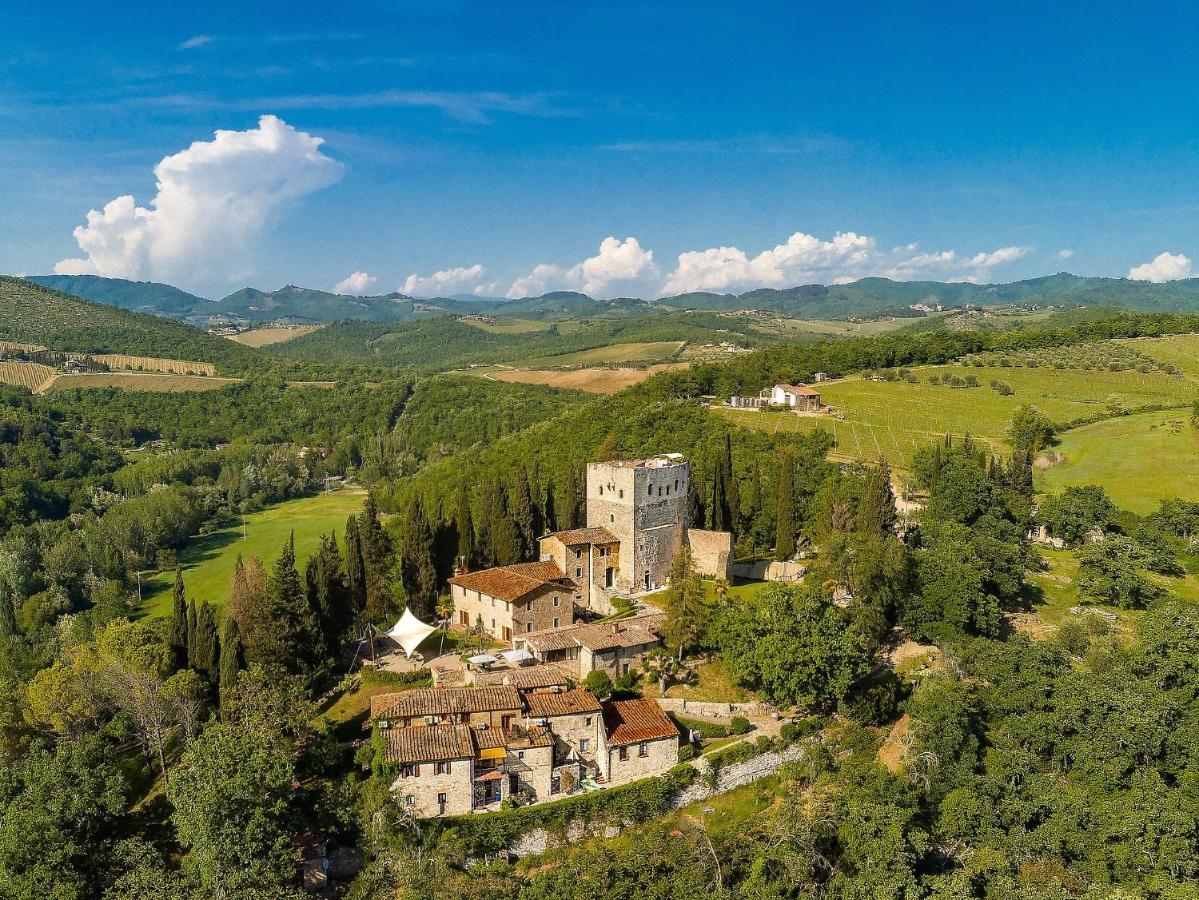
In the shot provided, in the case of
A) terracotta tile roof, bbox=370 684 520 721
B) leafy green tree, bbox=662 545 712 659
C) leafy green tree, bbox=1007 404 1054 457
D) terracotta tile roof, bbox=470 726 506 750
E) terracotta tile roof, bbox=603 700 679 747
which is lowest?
terracotta tile roof, bbox=603 700 679 747

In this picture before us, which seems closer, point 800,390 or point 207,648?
point 207,648

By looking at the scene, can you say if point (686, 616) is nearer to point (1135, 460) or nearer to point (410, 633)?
point (410, 633)

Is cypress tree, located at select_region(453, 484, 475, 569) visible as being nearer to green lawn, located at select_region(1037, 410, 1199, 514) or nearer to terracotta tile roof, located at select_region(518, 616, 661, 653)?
terracotta tile roof, located at select_region(518, 616, 661, 653)

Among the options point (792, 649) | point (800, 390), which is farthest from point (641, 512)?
point (800, 390)

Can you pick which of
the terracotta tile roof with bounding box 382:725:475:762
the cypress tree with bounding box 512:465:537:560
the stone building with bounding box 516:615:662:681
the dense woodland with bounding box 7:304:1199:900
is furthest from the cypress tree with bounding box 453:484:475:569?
the terracotta tile roof with bounding box 382:725:475:762

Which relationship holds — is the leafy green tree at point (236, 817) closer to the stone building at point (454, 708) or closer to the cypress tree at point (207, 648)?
the stone building at point (454, 708)

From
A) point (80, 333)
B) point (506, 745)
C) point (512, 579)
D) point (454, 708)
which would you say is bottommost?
point (506, 745)
